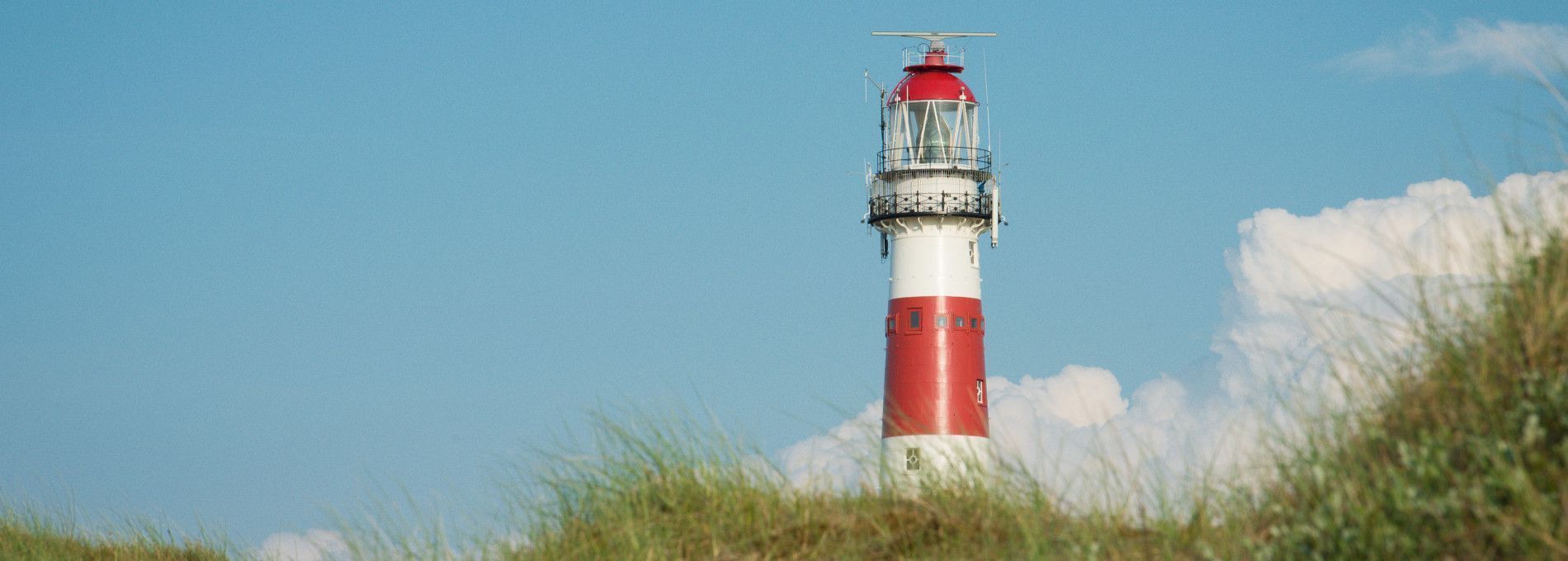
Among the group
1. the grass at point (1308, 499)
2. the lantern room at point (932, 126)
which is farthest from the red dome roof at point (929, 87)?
the grass at point (1308, 499)

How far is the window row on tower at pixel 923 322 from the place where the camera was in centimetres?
2994

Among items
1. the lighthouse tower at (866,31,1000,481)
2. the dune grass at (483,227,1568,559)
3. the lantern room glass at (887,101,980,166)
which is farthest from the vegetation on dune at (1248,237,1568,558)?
the lantern room glass at (887,101,980,166)

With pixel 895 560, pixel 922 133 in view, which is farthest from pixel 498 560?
pixel 922 133

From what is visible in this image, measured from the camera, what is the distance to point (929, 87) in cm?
3234

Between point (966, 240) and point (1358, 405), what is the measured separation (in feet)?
78.3

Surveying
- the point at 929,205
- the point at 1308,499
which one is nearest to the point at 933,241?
the point at 929,205

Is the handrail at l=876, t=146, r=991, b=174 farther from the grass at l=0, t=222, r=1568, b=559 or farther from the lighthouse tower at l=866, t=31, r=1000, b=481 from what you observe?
the grass at l=0, t=222, r=1568, b=559

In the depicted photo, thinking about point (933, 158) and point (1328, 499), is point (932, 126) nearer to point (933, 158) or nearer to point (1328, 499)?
point (933, 158)

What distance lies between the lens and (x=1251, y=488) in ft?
25.2

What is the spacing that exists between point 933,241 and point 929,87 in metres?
3.54

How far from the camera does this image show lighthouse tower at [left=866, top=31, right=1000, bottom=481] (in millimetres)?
29625

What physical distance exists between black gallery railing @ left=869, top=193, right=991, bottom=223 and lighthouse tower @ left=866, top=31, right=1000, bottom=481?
0.02 meters

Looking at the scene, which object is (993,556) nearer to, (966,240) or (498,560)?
(498,560)

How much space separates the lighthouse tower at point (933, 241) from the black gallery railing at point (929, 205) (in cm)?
2
